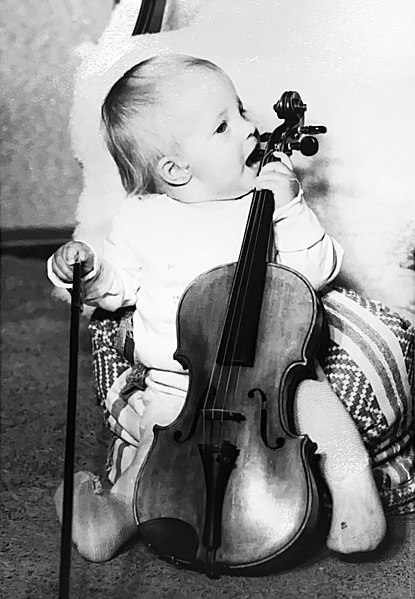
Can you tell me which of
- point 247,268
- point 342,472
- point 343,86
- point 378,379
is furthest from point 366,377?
point 343,86

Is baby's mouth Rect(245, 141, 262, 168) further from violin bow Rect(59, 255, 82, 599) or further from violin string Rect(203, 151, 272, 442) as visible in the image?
violin bow Rect(59, 255, 82, 599)

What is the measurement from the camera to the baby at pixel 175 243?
1.54m

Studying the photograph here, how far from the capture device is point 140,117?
1619mm

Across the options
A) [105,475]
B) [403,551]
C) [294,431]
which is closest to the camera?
[294,431]

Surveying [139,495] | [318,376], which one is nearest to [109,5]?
[318,376]

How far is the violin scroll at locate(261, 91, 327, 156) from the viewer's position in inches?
61.4

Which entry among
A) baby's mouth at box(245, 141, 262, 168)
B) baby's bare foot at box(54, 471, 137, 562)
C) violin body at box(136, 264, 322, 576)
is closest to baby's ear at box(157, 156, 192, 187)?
baby's mouth at box(245, 141, 262, 168)

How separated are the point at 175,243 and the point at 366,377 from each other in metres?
0.40

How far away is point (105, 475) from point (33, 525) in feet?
0.50

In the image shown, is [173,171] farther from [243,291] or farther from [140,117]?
[243,291]

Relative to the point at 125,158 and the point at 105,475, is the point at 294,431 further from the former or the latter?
the point at 125,158

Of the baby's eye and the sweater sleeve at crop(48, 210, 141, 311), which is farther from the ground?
the baby's eye

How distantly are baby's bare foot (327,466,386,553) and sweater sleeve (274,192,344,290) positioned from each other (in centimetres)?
33

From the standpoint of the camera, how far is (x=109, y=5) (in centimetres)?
169
